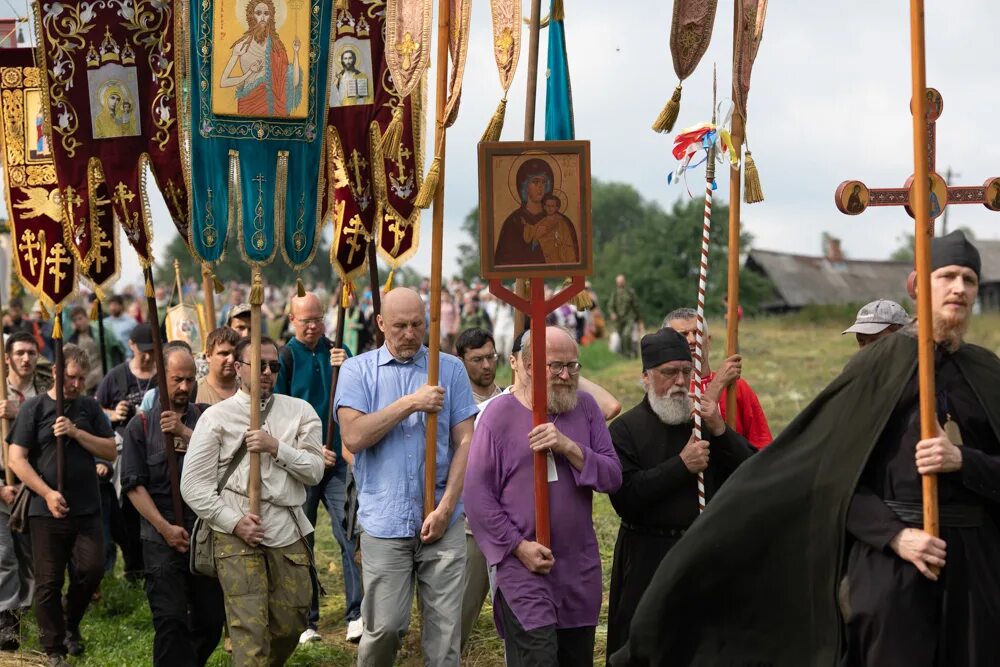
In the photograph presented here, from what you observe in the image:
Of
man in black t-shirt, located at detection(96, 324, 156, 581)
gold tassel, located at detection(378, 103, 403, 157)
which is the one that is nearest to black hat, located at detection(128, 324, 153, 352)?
man in black t-shirt, located at detection(96, 324, 156, 581)

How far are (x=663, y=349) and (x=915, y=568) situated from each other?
194 centimetres

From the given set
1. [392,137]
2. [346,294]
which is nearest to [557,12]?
[392,137]

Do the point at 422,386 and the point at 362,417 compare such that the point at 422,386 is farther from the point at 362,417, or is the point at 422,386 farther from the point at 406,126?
the point at 406,126

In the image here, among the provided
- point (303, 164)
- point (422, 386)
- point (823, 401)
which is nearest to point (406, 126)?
point (303, 164)

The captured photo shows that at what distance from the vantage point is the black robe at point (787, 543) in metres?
5.26

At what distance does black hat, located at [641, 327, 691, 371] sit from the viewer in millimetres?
6691

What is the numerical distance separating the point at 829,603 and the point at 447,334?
19836 mm

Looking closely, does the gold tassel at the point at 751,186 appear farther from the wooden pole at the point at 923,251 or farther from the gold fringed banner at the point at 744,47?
the wooden pole at the point at 923,251

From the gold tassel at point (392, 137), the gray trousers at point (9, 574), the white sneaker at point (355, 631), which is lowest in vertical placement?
the white sneaker at point (355, 631)

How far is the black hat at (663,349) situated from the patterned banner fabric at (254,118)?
2170mm

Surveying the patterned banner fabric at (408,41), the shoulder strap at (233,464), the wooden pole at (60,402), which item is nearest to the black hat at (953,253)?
the patterned banner fabric at (408,41)

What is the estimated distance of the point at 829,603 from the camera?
17.4 ft

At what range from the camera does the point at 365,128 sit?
8.62m

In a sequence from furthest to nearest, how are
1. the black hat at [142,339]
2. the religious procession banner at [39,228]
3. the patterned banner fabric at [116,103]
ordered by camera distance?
the black hat at [142,339], the religious procession banner at [39,228], the patterned banner fabric at [116,103]
